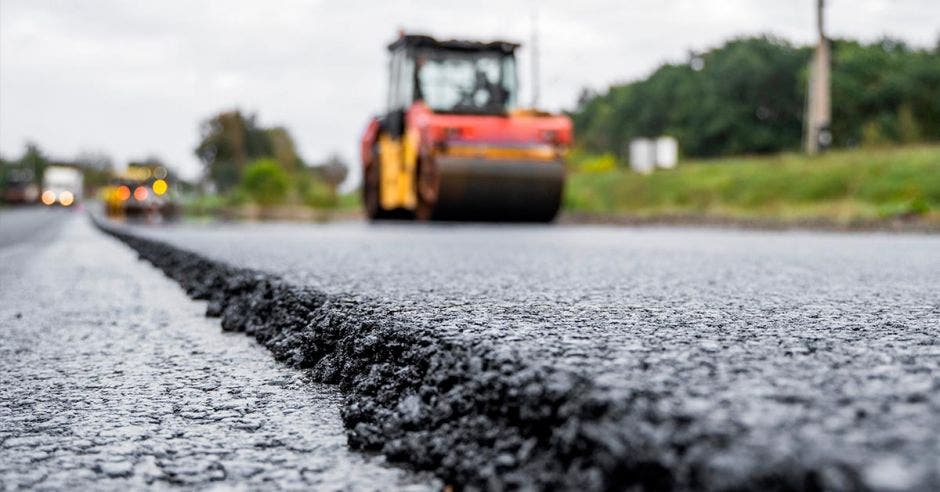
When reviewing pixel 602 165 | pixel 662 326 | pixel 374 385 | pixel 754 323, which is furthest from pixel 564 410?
pixel 602 165

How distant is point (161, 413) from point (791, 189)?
19.1 meters

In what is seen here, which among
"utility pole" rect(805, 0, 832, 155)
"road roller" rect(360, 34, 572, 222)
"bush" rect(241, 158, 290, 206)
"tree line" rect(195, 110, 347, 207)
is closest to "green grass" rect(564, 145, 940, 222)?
"utility pole" rect(805, 0, 832, 155)

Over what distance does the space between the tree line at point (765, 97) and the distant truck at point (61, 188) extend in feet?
110

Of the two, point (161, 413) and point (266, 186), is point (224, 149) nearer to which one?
point (266, 186)

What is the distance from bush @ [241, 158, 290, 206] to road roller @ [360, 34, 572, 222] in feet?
65.8

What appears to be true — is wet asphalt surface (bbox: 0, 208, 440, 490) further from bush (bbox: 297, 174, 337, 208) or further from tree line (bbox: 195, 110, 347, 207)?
tree line (bbox: 195, 110, 347, 207)

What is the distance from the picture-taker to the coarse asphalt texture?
40.7 inches

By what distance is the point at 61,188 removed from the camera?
57.8m

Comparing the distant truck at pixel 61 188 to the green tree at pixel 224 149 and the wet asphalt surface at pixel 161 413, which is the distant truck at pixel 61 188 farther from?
the wet asphalt surface at pixel 161 413

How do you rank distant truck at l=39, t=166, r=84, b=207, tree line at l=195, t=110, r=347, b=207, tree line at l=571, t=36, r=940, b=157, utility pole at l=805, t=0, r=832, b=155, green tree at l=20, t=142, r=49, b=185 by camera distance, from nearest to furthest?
utility pole at l=805, t=0, r=832, b=155 < tree line at l=571, t=36, r=940, b=157 < tree line at l=195, t=110, r=347, b=207 < distant truck at l=39, t=166, r=84, b=207 < green tree at l=20, t=142, r=49, b=185

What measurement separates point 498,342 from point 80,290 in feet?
11.3

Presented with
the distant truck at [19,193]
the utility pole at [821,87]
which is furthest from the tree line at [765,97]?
the distant truck at [19,193]

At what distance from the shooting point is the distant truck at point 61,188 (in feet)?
186

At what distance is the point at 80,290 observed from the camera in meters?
4.59
